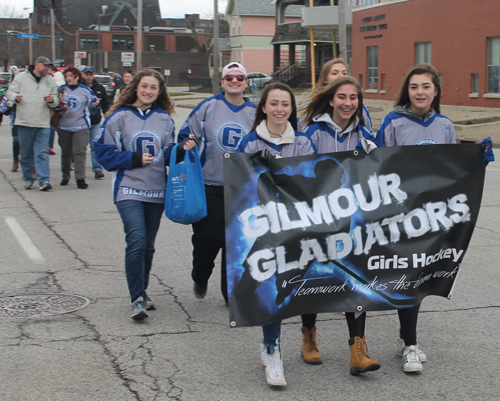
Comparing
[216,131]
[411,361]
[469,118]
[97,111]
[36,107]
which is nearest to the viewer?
[411,361]

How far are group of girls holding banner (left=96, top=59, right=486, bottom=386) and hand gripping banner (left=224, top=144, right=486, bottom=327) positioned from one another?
0.50 feet

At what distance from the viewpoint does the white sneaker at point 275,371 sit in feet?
12.6

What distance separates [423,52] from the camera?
31641 millimetres

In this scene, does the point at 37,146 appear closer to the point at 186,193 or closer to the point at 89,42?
the point at 186,193

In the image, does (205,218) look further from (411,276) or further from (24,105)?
(24,105)

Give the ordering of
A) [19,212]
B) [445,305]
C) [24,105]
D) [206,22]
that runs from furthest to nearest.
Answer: [206,22] < [24,105] < [19,212] < [445,305]

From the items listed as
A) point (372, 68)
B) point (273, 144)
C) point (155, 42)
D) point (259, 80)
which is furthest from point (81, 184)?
point (155, 42)

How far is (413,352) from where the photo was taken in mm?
4094

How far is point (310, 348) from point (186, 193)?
133 cm

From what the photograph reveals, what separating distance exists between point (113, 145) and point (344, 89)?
179cm

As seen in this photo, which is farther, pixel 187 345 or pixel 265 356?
pixel 187 345

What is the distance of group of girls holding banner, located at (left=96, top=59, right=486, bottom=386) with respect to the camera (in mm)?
4127

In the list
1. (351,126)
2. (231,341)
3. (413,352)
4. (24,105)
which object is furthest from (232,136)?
(24,105)

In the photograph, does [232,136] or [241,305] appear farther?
[232,136]
